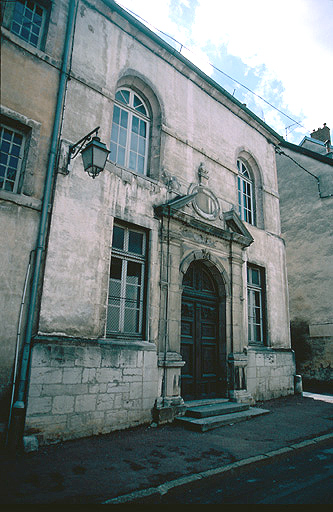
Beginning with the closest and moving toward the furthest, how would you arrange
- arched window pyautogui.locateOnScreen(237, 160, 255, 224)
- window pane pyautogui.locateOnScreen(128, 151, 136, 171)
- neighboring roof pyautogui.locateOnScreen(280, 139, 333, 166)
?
window pane pyautogui.locateOnScreen(128, 151, 136, 171)
arched window pyautogui.locateOnScreen(237, 160, 255, 224)
neighboring roof pyautogui.locateOnScreen(280, 139, 333, 166)

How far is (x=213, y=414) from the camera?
20.0ft

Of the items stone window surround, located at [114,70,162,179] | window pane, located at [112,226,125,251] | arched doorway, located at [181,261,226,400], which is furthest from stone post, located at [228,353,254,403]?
stone window surround, located at [114,70,162,179]

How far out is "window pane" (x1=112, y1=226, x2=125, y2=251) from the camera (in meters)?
6.17

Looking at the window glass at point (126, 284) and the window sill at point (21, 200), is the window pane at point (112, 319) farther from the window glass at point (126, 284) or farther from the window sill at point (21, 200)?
the window sill at point (21, 200)

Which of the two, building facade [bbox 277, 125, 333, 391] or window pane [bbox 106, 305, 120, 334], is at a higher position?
building facade [bbox 277, 125, 333, 391]

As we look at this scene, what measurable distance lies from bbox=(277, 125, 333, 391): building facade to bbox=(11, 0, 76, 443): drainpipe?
24.8ft

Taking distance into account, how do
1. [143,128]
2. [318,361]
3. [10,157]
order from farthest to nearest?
[318,361], [143,128], [10,157]

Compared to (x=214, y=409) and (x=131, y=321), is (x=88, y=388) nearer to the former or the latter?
(x=131, y=321)

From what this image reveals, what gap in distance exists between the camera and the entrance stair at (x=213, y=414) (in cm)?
552

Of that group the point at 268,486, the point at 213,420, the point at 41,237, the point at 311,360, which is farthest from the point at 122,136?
the point at 311,360

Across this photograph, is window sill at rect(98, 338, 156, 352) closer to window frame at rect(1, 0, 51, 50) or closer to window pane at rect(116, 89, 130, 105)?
window pane at rect(116, 89, 130, 105)

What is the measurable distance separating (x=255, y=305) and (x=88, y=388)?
535cm

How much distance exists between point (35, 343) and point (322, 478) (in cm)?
379

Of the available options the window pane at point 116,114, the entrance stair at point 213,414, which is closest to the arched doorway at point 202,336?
the entrance stair at point 213,414
